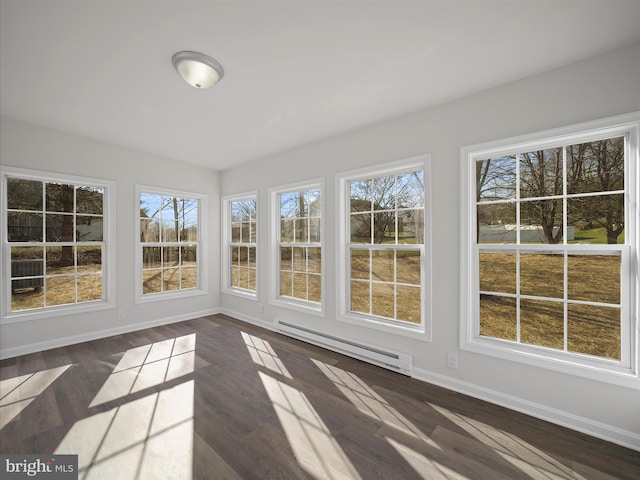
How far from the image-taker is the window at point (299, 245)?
3.73 meters

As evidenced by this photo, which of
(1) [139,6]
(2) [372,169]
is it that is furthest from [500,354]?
(1) [139,6]

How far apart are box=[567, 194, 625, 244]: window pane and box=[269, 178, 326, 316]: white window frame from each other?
7.72 feet

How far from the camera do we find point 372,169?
3.03 meters

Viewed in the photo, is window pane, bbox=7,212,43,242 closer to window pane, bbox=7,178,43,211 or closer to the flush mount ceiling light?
window pane, bbox=7,178,43,211

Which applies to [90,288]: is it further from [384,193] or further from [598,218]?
[598,218]

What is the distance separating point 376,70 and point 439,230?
1.47 m

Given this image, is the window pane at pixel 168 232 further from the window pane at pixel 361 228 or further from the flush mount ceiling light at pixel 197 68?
the window pane at pixel 361 228

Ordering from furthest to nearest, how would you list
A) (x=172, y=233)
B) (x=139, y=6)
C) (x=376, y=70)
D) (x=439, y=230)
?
(x=172, y=233), (x=439, y=230), (x=376, y=70), (x=139, y=6)

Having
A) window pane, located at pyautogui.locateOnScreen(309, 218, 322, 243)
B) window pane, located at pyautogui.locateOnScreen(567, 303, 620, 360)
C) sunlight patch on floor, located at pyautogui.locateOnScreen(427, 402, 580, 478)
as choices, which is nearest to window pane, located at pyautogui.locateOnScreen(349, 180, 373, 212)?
window pane, located at pyautogui.locateOnScreen(309, 218, 322, 243)

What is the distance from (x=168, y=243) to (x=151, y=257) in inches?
12.8

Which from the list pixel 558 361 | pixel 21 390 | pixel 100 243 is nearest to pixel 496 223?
pixel 558 361

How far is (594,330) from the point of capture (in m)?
2.02

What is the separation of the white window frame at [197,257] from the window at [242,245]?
1.34 ft

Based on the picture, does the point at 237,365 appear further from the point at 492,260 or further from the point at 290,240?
the point at 492,260
